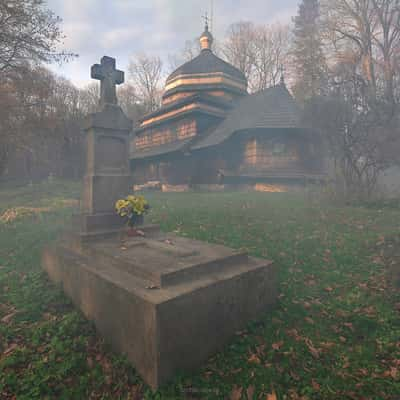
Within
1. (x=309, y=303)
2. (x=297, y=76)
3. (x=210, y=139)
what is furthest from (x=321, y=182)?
(x=297, y=76)

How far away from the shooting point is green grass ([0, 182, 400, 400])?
2.90 meters

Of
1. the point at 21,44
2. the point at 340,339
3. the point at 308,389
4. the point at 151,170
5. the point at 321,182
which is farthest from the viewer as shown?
the point at 151,170

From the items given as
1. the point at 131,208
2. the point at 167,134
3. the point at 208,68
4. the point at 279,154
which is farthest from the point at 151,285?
the point at 208,68

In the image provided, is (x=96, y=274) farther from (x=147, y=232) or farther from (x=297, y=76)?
(x=297, y=76)

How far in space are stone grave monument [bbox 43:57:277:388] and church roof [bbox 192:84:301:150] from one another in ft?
40.6

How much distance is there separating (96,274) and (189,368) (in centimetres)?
185

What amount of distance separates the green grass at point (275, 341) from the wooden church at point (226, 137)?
34.9 ft

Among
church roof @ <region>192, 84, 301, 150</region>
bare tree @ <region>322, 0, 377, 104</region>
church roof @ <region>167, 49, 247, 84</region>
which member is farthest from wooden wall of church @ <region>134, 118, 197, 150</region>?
bare tree @ <region>322, 0, 377, 104</region>

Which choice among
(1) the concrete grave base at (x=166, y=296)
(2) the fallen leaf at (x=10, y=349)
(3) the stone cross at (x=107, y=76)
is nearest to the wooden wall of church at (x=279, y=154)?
(3) the stone cross at (x=107, y=76)

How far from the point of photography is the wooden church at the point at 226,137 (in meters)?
16.8

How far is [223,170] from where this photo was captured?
59.8ft

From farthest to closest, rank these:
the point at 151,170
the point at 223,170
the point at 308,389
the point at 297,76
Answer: the point at 297,76 → the point at 151,170 → the point at 223,170 → the point at 308,389

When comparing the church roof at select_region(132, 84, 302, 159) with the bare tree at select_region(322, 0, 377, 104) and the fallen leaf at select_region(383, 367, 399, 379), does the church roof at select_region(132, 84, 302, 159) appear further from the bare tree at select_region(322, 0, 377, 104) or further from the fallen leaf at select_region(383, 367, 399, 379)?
the fallen leaf at select_region(383, 367, 399, 379)

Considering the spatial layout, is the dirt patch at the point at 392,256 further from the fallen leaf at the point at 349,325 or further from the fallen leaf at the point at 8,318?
the fallen leaf at the point at 8,318
